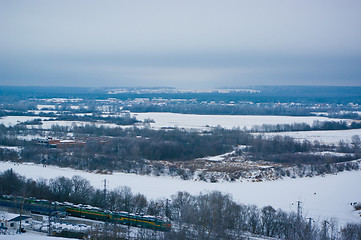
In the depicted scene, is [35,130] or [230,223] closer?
[230,223]

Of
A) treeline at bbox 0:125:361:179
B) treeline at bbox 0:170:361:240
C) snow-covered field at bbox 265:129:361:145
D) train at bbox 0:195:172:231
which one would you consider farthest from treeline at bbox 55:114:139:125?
train at bbox 0:195:172:231

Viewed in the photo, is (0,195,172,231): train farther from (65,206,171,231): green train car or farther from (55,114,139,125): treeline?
(55,114,139,125): treeline

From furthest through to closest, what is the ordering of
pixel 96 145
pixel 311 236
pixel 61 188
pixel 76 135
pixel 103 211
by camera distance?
1. pixel 76 135
2. pixel 96 145
3. pixel 61 188
4. pixel 103 211
5. pixel 311 236

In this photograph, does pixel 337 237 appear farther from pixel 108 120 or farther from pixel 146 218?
pixel 108 120

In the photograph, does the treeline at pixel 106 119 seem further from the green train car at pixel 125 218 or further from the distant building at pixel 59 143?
the green train car at pixel 125 218

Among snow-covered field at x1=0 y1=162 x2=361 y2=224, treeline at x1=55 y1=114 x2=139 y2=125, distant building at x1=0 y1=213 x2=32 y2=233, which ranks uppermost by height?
treeline at x1=55 y1=114 x2=139 y2=125

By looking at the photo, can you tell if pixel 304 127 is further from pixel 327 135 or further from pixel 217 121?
pixel 217 121

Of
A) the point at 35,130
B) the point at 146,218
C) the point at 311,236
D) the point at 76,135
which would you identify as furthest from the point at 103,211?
the point at 35,130
